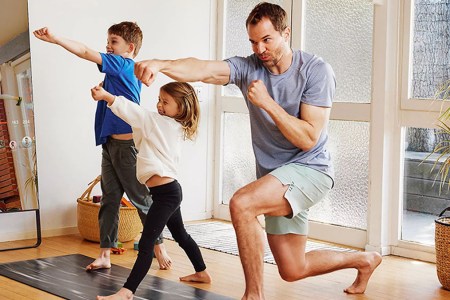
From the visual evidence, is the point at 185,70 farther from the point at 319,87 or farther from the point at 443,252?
the point at 443,252

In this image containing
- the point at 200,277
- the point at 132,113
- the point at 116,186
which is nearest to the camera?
the point at 132,113

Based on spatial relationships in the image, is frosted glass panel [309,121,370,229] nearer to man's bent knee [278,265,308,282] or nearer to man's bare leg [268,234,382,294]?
man's bare leg [268,234,382,294]

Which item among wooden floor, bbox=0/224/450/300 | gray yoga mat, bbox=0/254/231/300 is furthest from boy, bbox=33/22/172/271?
wooden floor, bbox=0/224/450/300

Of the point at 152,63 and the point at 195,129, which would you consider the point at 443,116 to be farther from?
the point at 152,63

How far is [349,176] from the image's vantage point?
4809 mm

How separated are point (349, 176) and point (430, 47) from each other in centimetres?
93

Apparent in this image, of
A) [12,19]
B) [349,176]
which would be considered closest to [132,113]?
[12,19]

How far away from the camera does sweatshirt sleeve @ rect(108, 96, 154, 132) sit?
11.4 feet

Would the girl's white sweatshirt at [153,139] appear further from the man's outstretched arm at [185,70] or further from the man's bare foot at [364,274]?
the man's bare foot at [364,274]

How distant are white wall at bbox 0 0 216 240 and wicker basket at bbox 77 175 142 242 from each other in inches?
7.7

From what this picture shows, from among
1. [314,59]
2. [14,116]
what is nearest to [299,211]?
[314,59]

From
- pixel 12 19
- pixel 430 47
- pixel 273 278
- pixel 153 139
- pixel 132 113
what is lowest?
pixel 273 278

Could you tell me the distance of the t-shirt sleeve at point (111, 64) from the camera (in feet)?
12.7

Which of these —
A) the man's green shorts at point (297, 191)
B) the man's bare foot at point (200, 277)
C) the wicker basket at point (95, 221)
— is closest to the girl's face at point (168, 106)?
the man's green shorts at point (297, 191)
